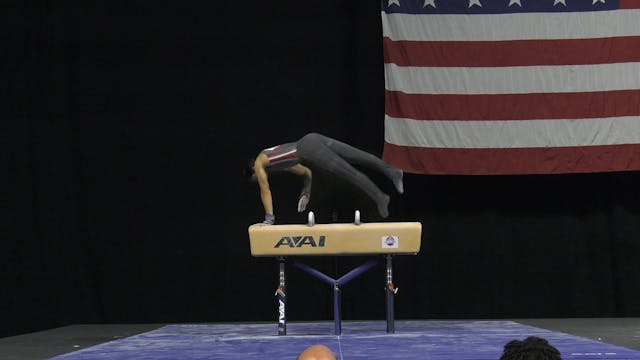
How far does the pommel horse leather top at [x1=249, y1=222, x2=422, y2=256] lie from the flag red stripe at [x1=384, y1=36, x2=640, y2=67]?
2773 millimetres

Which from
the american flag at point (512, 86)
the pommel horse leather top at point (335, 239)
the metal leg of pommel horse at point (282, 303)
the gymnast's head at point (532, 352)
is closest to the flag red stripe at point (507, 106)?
the american flag at point (512, 86)

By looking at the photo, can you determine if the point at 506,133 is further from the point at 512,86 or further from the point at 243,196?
the point at 243,196

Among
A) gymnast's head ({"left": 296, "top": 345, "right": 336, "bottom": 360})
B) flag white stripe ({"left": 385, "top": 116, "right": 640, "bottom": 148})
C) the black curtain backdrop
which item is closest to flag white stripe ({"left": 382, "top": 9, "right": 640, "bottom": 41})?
the black curtain backdrop

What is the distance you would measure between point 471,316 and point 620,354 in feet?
14.6

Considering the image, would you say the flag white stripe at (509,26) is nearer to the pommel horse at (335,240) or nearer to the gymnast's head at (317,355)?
the pommel horse at (335,240)

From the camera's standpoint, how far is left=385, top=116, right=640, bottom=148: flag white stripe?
8875mm

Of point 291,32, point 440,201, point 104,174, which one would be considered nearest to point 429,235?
point 440,201

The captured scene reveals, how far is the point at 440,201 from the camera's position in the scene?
9.13 meters

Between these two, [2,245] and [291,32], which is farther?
[291,32]

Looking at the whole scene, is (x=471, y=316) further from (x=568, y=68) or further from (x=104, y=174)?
(x=104, y=174)

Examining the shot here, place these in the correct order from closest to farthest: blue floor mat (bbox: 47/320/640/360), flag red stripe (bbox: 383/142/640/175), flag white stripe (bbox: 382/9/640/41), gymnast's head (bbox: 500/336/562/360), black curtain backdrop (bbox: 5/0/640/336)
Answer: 1. gymnast's head (bbox: 500/336/562/360)
2. blue floor mat (bbox: 47/320/640/360)
3. flag red stripe (bbox: 383/142/640/175)
4. flag white stripe (bbox: 382/9/640/41)
5. black curtain backdrop (bbox: 5/0/640/336)

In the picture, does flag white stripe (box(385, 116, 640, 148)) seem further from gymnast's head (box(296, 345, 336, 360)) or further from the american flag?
gymnast's head (box(296, 345, 336, 360))

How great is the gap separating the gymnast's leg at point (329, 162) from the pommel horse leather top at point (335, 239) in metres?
0.39

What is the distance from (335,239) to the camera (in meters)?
6.70
